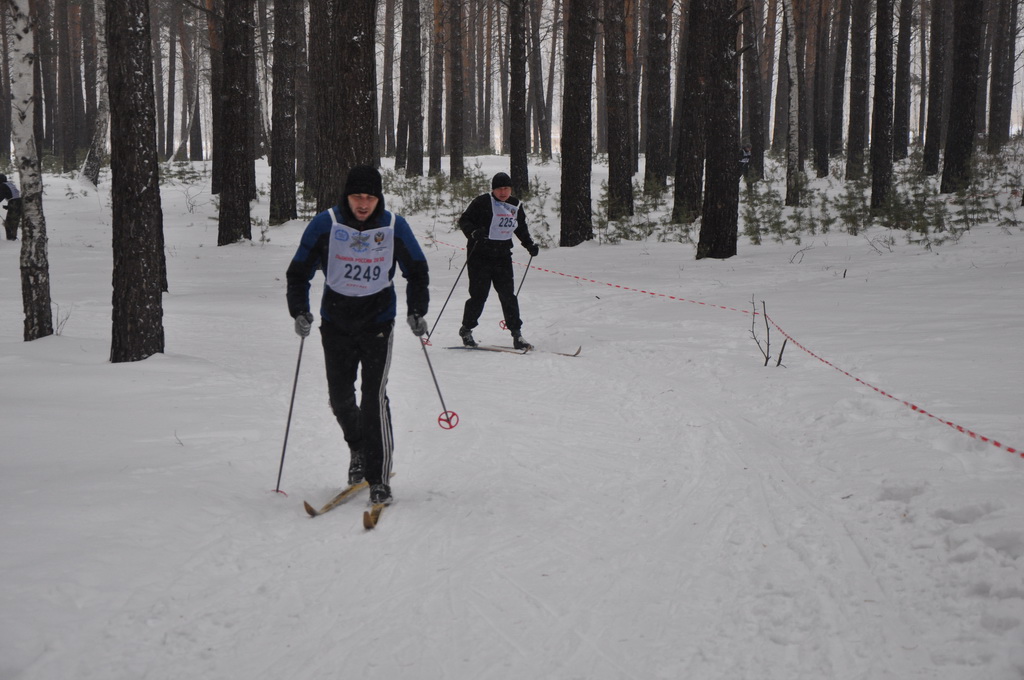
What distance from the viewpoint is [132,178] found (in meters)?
7.28

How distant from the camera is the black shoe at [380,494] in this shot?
481cm

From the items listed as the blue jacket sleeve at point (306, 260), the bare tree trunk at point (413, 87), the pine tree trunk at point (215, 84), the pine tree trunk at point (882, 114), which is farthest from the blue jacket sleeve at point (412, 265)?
the bare tree trunk at point (413, 87)

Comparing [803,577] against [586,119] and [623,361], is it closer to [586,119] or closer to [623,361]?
[623,361]

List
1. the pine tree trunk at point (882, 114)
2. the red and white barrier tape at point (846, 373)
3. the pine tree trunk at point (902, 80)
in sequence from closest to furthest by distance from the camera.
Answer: the red and white barrier tape at point (846, 373) → the pine tree trunk at point (882, 114) → the pine tree trunk at point (902, 80)

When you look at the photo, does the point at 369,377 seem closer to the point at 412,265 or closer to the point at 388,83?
the point at 412,265

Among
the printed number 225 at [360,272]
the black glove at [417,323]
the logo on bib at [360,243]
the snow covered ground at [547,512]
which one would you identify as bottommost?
the snow covered ground at [547,512]

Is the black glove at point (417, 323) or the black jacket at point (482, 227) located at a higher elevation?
the black jacket at point (482, 227)

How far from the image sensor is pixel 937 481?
4.67 metres

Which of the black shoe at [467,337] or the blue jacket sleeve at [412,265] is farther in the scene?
the black shoe at [467,337]

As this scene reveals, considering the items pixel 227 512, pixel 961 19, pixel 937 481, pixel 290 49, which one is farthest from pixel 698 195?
pixel 227 512

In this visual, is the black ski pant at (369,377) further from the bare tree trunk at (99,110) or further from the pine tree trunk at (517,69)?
the bare tree trunk at (99,110)

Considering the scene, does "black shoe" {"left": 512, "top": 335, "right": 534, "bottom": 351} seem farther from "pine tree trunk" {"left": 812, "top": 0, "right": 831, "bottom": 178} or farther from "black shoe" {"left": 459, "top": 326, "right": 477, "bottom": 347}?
"pine tree trunk" {"left": 812, "top": 0, "right": 831, "bottom": 178}

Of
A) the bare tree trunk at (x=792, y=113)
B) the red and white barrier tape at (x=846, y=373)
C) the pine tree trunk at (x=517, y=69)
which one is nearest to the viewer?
the red and white barrier tape at (x=846, y=373)

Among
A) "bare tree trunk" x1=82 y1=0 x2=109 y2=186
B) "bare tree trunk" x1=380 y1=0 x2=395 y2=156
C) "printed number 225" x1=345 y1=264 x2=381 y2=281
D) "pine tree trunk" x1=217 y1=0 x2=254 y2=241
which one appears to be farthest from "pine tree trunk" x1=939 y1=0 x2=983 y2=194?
"bare tree trunk" x1=380 y1=0 x2=395 y2=156
